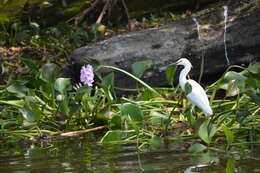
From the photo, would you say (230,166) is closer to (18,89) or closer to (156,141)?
(156,141)

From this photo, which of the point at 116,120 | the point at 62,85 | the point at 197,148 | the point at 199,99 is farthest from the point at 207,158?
the point at 62,85

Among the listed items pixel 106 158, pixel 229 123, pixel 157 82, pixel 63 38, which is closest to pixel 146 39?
pixel 157 82

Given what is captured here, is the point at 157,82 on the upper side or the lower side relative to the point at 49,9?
lower

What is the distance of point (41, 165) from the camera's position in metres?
5.04

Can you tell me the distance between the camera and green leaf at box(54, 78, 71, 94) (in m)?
6.64

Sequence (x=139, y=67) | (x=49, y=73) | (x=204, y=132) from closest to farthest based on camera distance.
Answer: (x=204, y=132) < (x=139, y=67) < (x=49, y=73)

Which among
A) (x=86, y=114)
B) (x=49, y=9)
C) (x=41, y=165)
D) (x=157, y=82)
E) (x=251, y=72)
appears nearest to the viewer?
(x=41, y=165)

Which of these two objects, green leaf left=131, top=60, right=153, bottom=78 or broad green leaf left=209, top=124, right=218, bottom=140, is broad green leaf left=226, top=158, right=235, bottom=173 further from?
green leaf left=131, top=60, right=153, bottom=78

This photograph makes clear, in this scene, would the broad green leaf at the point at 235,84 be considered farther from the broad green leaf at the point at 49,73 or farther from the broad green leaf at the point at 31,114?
the broad green leaf at the point at 49,73

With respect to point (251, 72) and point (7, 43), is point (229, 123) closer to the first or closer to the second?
point (251, 72)

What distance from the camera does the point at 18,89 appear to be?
259 inches

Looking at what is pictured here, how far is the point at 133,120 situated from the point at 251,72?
1.02 m

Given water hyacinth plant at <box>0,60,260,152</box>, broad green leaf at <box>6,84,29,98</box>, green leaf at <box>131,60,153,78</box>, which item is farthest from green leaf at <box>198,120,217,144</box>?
broad green leaf at <box>6,84,29,98</box>

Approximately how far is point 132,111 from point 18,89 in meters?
1.40
